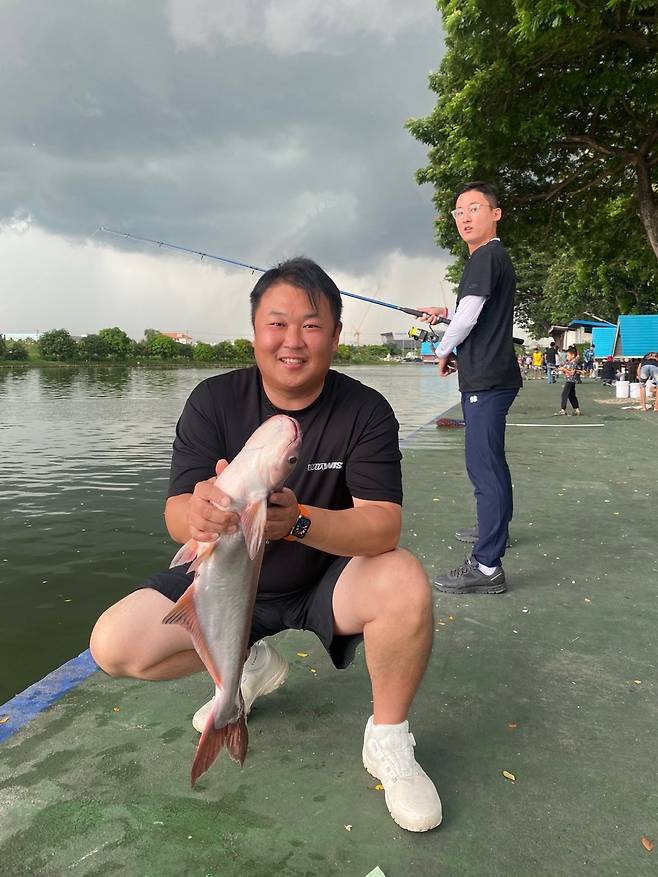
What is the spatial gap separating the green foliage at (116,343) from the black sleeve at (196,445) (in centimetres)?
10649

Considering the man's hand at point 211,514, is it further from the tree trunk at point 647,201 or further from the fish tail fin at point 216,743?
the tree trunk at point 647,201

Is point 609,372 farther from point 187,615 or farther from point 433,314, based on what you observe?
point 187,615

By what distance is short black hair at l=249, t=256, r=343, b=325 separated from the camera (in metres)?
2.04

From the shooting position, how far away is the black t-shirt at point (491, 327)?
3846 mm

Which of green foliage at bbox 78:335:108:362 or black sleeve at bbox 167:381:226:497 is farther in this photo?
green foliage at bbox 78:335:108:362

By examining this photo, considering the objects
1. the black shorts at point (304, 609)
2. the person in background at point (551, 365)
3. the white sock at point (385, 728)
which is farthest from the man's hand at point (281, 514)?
the person in background at point (551, 365)

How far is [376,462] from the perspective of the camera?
2.12 meters

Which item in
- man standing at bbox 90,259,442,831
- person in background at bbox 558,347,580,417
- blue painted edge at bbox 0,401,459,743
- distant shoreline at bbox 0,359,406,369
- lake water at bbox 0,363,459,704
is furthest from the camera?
distant shoreline at bbox 0,359,406,369

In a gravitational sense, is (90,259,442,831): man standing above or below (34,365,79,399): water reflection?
above

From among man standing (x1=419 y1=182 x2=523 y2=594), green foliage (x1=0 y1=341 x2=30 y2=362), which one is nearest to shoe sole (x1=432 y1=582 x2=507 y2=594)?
man standing (x1=419 y1=182 x2=523 y2=594)

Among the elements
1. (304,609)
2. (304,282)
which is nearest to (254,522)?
(304,609)

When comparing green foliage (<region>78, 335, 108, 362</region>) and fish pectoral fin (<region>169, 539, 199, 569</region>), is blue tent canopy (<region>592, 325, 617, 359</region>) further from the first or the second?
green foliage (<region>78, 335, 108, 362</region>)

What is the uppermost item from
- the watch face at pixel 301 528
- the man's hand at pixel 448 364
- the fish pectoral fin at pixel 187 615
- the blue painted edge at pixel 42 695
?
the man's hand at pixel 448 364

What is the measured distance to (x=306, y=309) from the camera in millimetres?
2018
